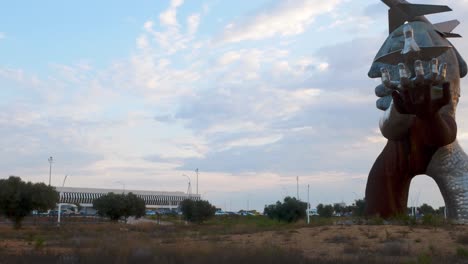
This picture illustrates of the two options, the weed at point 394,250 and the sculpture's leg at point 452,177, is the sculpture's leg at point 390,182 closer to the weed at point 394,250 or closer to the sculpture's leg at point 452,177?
the sculpture's leg at point 452,177

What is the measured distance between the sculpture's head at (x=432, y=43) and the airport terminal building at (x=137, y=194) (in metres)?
101

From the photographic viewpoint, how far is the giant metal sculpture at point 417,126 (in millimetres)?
19875

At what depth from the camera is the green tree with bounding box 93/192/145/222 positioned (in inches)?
2441

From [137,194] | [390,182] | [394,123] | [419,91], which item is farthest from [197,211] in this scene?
[137,194]

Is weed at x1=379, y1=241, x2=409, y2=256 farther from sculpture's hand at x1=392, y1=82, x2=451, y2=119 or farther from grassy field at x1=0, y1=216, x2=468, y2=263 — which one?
sculpture's hand at x1=392, y1=82, x2=451, y2=119

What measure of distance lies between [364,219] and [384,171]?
2254mm

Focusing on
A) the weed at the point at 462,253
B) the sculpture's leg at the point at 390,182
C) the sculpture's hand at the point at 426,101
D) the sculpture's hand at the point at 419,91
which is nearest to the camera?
the weed at the point at 462,253

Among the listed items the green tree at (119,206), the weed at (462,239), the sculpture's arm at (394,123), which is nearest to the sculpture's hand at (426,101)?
the sculpture's arm at (394,123)

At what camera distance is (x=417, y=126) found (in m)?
21.9

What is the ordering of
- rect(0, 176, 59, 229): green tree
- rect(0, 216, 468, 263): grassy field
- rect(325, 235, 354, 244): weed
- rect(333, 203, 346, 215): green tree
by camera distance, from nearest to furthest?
rect(0, 216, 468, 263): grassy field
rect(325, 235, 354, 244): weed
rect(0, 176, 59, 229): green tree
rect(333, 203, 346, 215): green tree

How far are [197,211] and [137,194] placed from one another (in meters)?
78.6

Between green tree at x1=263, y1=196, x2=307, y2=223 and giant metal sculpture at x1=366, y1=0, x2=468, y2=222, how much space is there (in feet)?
93.2

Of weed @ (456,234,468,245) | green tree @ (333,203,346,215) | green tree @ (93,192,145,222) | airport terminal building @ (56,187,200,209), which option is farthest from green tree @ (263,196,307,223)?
airport terminal building @ (56,187,200,209)

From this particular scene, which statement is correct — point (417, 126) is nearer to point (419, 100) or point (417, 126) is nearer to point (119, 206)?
point (419, 100)
